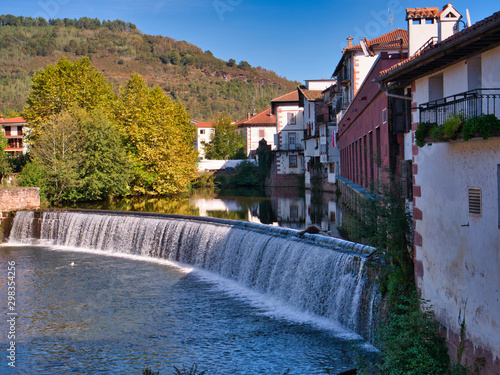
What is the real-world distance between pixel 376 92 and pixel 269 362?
1007 centimetres

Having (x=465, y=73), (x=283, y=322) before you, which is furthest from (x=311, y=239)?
→ (x=465, y=73)

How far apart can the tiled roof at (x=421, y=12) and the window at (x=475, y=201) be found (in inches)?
281

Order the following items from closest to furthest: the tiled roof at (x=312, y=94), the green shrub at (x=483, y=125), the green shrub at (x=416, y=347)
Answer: the green shrub at (x=483, y=125) < the green shrub at (x=416, y=347) < the tiled roof at (x=312, y=94)

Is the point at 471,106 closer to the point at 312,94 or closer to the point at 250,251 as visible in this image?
the point at 250,251

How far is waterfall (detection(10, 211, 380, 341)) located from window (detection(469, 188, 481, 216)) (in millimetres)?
4207

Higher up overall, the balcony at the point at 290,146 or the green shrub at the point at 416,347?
the balcony at the point at 290,146

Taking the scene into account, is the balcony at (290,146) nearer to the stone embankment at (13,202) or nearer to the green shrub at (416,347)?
the stone embankment at (13,202)

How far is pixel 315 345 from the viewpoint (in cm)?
1133

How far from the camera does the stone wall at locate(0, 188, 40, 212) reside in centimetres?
3034

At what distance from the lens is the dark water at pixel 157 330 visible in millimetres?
10688

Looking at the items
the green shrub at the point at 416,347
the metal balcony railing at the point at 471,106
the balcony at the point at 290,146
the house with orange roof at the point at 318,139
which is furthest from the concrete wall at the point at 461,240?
the balcony at the point at 290,146

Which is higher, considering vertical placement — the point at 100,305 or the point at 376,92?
the point at 376,92

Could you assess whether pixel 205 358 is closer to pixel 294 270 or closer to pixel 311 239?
pixel 294 270

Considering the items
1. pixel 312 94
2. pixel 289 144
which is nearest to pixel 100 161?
pixel 312 94
